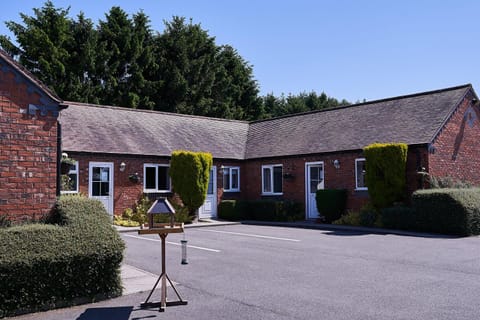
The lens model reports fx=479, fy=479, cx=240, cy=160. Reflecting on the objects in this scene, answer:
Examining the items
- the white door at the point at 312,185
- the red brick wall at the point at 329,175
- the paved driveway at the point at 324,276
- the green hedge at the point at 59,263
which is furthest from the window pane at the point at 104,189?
the green hedge at the point at 59,263

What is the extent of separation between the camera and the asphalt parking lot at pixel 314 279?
6500 mm

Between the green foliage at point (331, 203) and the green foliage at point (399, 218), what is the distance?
2.65 metres

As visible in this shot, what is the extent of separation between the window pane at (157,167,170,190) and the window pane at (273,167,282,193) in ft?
17.1

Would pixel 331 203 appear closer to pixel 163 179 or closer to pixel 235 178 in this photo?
pixel 235 178

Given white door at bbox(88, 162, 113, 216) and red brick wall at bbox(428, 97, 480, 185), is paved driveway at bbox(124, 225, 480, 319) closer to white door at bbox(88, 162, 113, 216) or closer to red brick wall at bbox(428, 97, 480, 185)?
red brick wall at bbox(428, 97, 480, 185)

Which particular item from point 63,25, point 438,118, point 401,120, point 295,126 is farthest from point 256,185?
point 63,25

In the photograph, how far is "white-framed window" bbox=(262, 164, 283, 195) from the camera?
23.1 metres

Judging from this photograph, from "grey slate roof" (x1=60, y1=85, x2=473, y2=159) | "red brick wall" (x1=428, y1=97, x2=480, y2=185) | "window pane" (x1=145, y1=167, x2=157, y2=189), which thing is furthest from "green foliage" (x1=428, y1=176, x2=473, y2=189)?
"window pane" (x1=145, y1=167, x2=157, y2=189)

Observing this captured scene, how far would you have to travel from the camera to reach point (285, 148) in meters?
23.1

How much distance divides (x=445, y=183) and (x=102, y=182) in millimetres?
13419

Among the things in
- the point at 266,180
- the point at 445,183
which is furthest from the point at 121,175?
the point at 445,183

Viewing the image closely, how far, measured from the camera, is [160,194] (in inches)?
830

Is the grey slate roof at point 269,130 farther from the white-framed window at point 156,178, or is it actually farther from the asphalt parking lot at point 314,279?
the asphalt parking lot at point 314,279

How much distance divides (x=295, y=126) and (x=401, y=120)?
6321 millimetres
